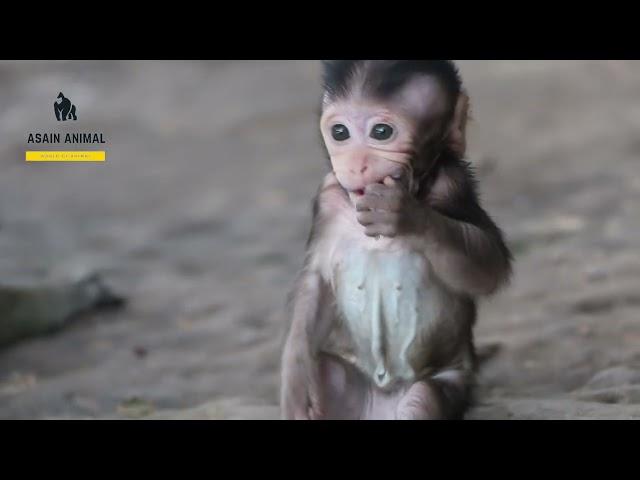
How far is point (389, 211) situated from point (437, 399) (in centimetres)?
55

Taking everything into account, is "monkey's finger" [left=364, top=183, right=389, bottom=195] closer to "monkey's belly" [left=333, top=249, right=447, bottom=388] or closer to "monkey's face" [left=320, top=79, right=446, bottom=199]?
"monkey's face" [left=320, top=79, right=446, bottom=199]

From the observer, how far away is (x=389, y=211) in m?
2.53

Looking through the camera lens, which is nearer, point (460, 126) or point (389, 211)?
point (389, 211)

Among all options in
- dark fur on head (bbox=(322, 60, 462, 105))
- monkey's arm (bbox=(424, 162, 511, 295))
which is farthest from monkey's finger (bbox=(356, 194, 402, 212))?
dark fur on head (bbox=(322, 60, 462, 105))

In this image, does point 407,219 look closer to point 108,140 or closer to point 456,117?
point 456,117

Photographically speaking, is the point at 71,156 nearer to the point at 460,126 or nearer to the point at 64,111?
the point at 64,111

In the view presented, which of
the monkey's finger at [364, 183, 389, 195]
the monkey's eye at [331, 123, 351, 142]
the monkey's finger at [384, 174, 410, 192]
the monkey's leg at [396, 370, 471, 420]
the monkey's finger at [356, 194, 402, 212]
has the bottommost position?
the monkey's leg at [396, 370, 471, 420]

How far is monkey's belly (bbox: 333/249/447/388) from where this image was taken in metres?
2.70

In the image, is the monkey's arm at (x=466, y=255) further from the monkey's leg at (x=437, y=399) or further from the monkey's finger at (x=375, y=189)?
the monkey's leg at (x=437, y=399)

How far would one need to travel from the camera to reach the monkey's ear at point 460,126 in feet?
8.80

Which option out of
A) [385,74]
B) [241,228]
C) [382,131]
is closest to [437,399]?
[382,131]

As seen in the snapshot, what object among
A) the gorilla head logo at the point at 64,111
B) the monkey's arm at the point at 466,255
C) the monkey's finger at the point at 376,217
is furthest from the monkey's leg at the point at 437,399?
the gorilla head logo at the point at 64,111

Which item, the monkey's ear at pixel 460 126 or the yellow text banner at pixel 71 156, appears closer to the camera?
the monkey's ear at pixel 460 126
